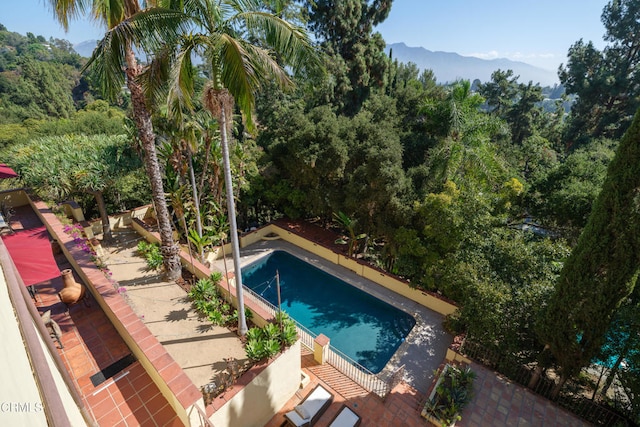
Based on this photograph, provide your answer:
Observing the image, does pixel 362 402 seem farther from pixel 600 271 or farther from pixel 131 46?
pixel 131 46

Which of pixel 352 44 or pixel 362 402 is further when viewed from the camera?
pixel 352 44

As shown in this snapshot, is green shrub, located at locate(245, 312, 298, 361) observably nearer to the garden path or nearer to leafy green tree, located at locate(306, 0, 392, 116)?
the garden path

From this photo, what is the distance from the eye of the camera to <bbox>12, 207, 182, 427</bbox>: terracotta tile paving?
23.2 ft

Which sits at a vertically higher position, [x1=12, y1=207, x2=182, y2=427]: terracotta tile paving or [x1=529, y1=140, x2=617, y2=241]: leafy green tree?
[x1=529, y1=140, x2=617, y2=241]: leafy green tree

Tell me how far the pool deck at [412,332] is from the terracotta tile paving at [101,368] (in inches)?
315

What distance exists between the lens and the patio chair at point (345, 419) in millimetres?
8562

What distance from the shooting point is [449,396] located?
31.1 feet

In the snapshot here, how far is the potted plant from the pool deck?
142cm

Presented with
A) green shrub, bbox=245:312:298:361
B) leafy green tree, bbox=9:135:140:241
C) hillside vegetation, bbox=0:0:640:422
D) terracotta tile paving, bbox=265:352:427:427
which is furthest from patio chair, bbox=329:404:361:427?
leafy green tree, bbox=9:135:140:241

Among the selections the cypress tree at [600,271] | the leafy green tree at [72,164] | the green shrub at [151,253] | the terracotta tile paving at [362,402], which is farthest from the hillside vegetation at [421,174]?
the terracotta tile paving at [362,402]

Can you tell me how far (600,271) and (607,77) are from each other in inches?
1186

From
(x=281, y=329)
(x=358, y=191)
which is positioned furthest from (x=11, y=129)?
(x=281, y=329)

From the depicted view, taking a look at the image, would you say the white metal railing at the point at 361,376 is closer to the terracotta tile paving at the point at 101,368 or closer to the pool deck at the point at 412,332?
the pool deck at the point at 412,332

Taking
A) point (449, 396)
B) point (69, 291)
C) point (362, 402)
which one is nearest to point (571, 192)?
point (449, 396)
